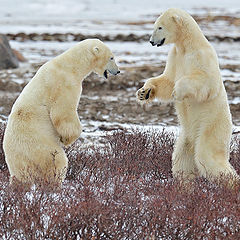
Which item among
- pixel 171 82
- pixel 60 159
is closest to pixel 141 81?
pixel 171 82

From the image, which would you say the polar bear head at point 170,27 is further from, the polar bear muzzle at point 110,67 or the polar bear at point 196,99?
the polar bear muzzle at point 110,67

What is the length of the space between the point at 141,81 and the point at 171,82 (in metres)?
6.26

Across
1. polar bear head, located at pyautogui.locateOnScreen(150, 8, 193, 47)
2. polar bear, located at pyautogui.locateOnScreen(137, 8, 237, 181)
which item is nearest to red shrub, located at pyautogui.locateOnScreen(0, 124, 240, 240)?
polar bear, located at pyautogui.locateOnScreen(137, 8, 237, 181)

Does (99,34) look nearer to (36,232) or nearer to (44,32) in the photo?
(44,32)

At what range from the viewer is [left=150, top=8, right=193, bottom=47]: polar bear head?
15.3 ft

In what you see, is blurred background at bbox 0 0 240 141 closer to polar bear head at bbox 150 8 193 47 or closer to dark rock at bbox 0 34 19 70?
dark rock at bbox 0 34 19 70

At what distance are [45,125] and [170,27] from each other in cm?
130

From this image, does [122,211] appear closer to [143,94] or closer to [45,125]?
[45,125]

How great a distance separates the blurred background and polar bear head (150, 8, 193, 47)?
103 inches

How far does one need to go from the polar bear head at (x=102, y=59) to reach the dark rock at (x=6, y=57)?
842cm

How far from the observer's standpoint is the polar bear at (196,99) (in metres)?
4.47

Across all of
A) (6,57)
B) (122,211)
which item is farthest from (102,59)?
(6,57)

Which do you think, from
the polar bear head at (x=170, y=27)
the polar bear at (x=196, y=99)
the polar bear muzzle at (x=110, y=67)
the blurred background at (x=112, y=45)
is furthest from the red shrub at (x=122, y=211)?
the blurred background at (x=112, y=45)

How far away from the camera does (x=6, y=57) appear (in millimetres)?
12859
